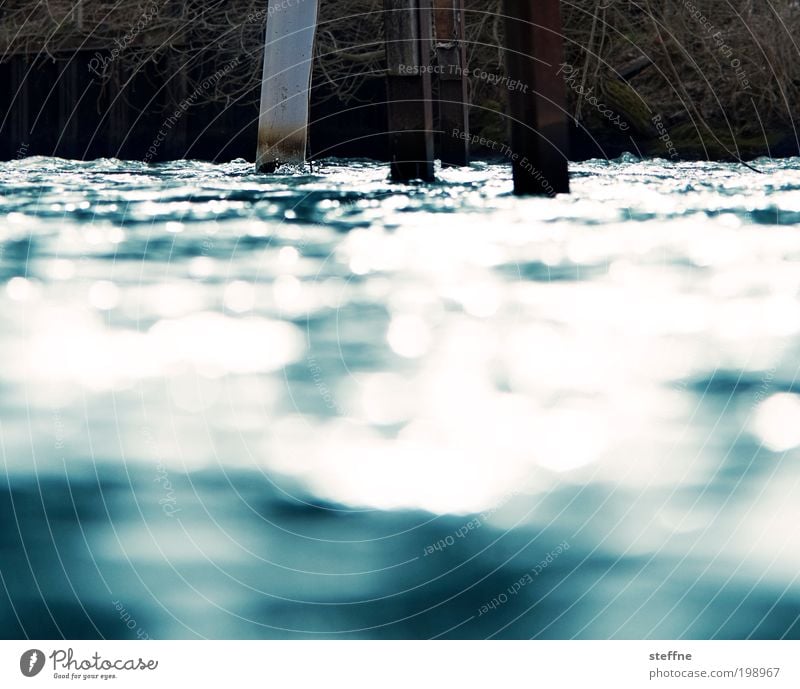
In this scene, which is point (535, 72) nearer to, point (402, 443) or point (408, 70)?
point (408, 70)

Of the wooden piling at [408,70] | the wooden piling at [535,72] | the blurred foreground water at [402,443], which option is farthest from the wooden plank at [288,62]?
the blurred foreground water at [402,443]

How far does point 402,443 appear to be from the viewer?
128 inches

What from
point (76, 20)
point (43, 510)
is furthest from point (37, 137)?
point (43, 510)

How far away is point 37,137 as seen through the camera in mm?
21531

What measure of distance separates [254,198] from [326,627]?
363 inches

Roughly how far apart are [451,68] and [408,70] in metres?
3.40

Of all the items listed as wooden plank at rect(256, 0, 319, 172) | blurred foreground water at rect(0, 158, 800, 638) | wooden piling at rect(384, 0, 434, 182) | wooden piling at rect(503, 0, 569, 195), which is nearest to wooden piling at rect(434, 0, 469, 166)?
wooden piling at rect(384, 0, 434, 182)

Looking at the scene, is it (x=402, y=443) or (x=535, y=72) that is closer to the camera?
(x=402, y=443)

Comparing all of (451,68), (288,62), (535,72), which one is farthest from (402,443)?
(451,68)

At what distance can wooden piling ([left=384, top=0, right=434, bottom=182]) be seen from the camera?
11.8 m

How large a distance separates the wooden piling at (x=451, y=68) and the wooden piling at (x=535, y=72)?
547cm

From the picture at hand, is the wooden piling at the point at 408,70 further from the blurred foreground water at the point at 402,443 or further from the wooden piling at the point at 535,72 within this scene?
the blurred foreground water at the point at 402,443

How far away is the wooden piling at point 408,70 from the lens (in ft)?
38.6
